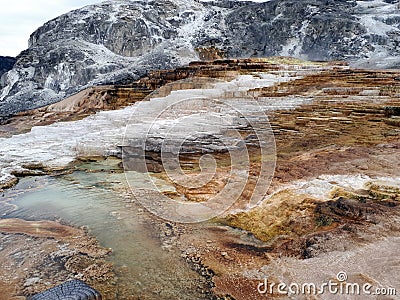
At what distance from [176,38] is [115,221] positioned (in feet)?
107

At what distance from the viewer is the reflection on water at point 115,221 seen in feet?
9.14

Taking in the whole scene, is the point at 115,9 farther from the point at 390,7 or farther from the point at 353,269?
the point at 353,269

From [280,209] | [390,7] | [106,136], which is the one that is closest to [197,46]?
[390,7]

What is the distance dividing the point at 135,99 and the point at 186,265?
10.7 metres

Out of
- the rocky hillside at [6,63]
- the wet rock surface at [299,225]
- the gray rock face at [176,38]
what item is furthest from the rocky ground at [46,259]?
the rocky hillside at [6,63]

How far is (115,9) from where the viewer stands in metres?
33.9

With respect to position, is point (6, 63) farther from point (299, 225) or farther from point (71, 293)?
point (299, 225)

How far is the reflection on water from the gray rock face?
1628cm

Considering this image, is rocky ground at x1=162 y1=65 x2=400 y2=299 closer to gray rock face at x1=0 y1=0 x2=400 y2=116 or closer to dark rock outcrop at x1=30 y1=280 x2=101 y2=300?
dark rock outcrop at x1=30 y1=280 x2=101 y2=300

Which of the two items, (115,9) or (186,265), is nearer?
(186,265)

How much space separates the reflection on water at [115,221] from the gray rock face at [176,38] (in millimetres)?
16282

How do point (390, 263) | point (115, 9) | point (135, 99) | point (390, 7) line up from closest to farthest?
point (390, 263)
point (135, 99)
point (390, 7)
point (115, 9)

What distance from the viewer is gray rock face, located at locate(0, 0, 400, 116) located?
25.2 meters

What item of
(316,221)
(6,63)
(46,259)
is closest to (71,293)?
(46,259)
